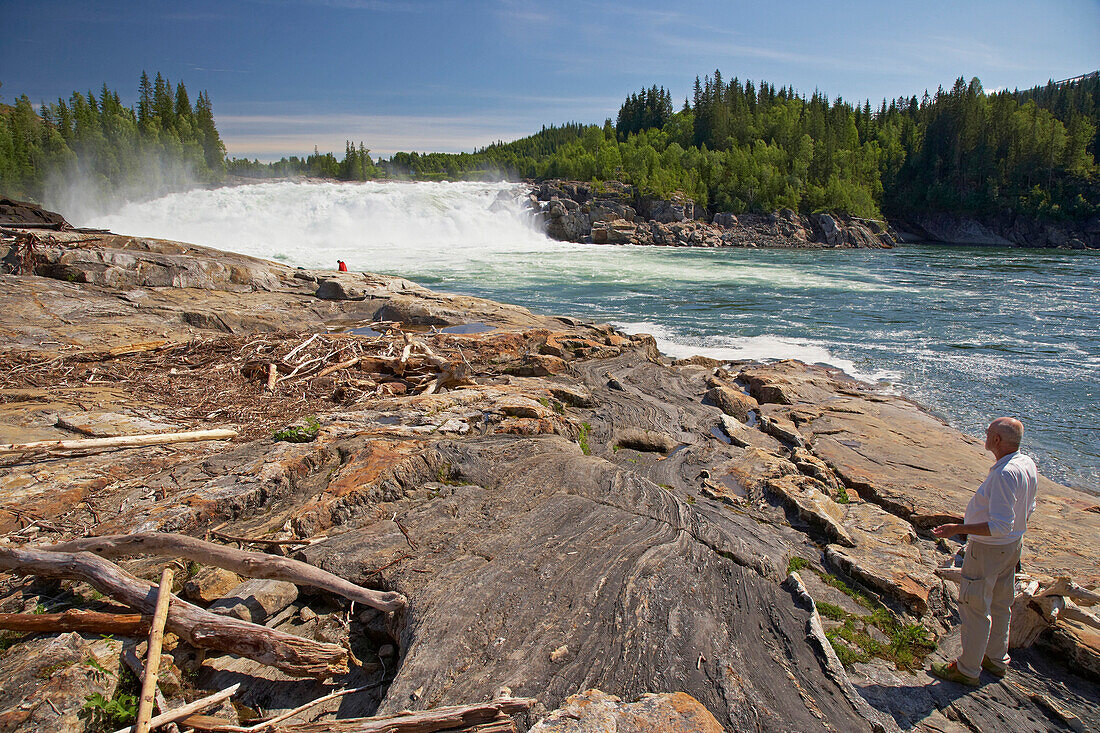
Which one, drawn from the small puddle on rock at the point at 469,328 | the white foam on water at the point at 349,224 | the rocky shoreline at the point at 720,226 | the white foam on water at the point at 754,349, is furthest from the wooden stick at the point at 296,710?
the rocky shoreline at the point at 720,226

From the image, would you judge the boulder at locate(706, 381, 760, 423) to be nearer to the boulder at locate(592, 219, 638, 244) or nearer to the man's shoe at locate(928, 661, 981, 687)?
the man's shoe at locate(928, 661, 981, 687)

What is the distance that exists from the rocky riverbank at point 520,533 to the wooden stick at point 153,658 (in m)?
0.27

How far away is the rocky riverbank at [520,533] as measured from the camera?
131 inches

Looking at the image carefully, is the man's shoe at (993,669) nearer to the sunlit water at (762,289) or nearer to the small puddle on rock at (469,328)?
the sunlit water at (762,289)

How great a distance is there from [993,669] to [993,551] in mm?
916

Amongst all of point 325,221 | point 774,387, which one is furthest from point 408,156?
point 774,387

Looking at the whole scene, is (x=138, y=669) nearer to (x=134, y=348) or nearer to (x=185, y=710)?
(x=185, y=710)

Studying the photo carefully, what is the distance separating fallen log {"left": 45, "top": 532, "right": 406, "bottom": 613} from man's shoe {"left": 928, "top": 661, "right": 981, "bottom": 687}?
4.06 m

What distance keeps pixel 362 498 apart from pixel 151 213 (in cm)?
5430

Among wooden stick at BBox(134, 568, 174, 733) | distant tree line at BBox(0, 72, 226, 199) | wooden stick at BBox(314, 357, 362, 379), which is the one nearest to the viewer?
wooden stick at BBox(134, 568, 174, 733)

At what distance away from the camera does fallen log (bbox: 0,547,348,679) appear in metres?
3.31

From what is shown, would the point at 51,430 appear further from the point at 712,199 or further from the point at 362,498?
the point at 712,199

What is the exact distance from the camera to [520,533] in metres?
4.75

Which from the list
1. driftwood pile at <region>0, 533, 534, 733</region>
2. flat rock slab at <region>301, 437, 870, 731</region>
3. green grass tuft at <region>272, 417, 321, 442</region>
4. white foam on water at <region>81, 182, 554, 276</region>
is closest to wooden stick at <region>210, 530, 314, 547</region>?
flat rock slab at <region>301, 437, 870, 731</region>
